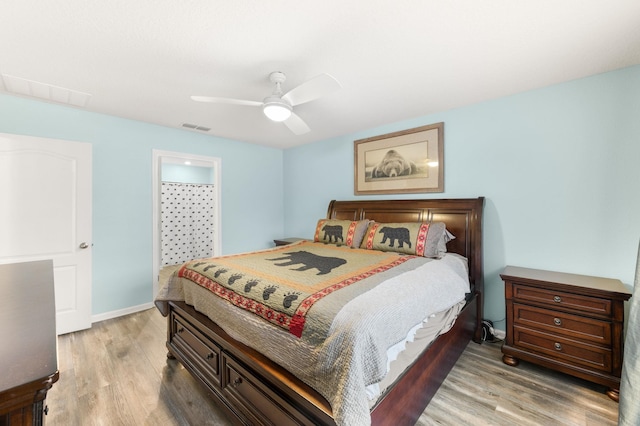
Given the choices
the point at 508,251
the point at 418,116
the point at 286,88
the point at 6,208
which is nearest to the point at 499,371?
the point at 508,251

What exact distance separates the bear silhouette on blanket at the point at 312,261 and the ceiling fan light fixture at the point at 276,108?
4.02 feet

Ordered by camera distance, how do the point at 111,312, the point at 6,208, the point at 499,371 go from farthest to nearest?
1. the point at 111,312
2. the point at 6,208
3. the point at 499,371

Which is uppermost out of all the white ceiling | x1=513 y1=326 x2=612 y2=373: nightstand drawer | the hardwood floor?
the white ceiling

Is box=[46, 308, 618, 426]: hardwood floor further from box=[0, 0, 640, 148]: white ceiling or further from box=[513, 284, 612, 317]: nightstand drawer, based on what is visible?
box=[0, 0, 640, 148]: white ceiling

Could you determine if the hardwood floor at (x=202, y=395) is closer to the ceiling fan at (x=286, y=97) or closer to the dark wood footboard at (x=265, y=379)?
the dark wood footboard at (x=265, y=379)

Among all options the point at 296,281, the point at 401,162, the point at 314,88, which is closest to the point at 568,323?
the point at 296,281

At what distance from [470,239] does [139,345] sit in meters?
3.51

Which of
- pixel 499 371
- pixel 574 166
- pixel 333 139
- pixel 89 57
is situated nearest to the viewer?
pixel 89 57

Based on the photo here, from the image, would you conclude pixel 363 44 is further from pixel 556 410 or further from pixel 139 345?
pixel 139 345

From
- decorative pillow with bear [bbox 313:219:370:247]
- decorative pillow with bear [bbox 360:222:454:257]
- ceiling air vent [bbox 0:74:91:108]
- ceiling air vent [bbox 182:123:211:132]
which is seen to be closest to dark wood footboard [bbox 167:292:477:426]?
decorative pillow with bear [bbox 360:222:454:257]

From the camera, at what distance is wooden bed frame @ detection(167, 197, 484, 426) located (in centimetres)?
133

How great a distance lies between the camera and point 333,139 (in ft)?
14.3

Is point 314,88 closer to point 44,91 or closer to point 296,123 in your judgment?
point 296,123

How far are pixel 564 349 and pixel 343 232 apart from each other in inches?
85.6
